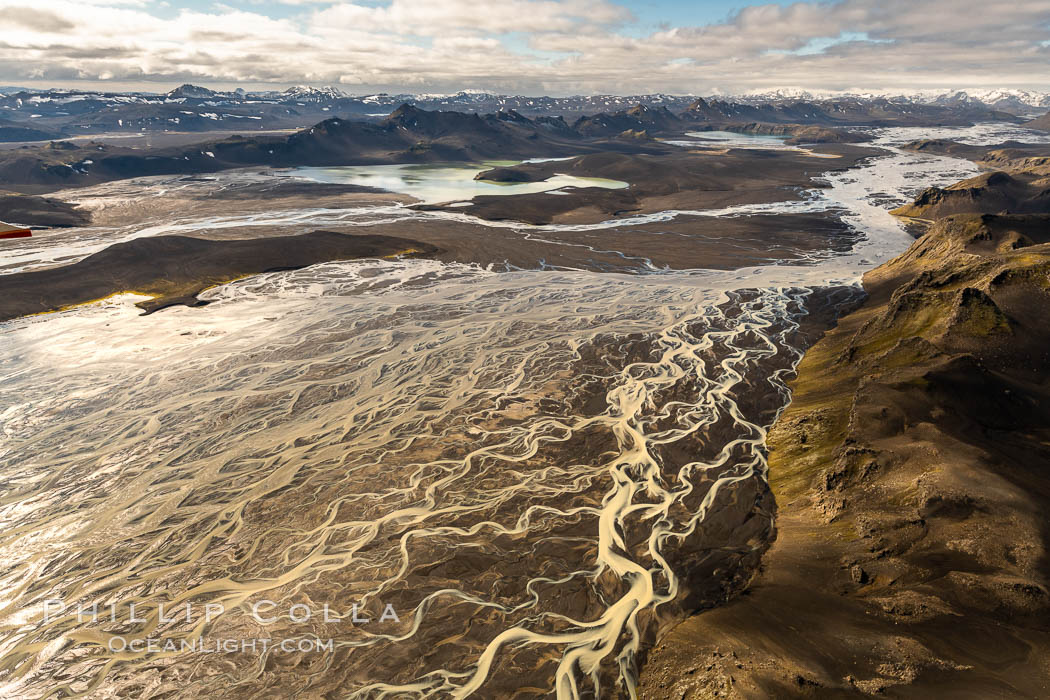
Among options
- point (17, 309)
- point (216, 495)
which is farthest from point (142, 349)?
point (216, 495)

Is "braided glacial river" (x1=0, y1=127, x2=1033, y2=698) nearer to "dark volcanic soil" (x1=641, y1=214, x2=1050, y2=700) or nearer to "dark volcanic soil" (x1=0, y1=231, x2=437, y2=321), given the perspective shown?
"dark volcanic soil" (x1=641, y1=214, x2=1050, y2=700)

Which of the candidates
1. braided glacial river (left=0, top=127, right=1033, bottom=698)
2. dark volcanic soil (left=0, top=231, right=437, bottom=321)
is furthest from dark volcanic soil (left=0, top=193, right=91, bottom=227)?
braided glacial river (left=0, top=127, right=1033, bottom=698)

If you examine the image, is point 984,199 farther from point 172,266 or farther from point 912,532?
point 172,266

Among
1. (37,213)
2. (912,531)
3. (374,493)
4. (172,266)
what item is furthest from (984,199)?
(37,213)

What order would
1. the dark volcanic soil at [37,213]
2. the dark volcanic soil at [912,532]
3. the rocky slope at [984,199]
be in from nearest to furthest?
the dark volcanic soil at [912,532]
the dark volcanic soil at [37,213]
the rocky slope at [984,199]

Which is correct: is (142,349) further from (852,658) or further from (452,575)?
(852,658)

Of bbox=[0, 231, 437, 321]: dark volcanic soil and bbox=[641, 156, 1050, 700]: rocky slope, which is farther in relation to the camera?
bbox=[0, 231, 437, 321]: dark volcanic soil

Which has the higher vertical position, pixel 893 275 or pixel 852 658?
pixel 893 275

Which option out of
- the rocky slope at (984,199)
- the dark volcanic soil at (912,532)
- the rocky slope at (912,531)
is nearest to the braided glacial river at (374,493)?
the dark volcanic soil at (912,532)

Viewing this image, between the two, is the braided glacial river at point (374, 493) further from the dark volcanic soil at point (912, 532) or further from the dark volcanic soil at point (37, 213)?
the dark volcanic soil at point (37, 213)
